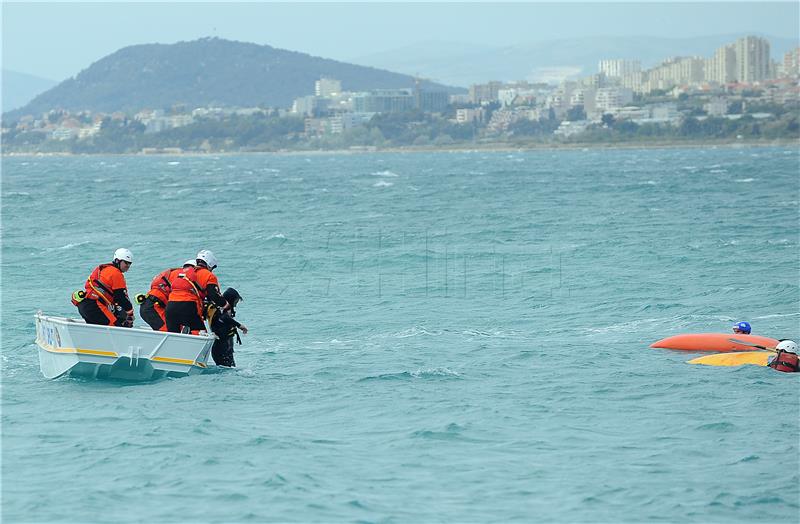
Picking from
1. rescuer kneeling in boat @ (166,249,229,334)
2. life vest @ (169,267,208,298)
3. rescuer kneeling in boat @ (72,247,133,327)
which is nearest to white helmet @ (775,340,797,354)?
rescuer kneeling in boat @ (166,249,229,334)

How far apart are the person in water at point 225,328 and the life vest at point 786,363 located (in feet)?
27.4

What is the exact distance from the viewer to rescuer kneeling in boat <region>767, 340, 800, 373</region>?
19797mm

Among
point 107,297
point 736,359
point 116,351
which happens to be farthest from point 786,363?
point 107,297

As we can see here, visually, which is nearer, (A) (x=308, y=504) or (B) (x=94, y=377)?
(A) (x=308, y=504)

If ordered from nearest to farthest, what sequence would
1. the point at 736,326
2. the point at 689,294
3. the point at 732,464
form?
the point at 732,464 < the point at 736,326 < the point at 689,294

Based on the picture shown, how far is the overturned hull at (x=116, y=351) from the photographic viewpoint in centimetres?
1830

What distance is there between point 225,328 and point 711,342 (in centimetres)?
836

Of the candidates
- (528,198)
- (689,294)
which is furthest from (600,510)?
(528,198)

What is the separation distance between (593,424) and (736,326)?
6.83 meters

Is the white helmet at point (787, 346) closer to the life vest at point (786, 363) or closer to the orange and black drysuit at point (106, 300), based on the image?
the life vest at point (786, 363)

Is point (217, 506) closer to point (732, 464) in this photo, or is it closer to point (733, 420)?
point (732, 464)

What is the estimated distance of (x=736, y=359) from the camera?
2064 cm

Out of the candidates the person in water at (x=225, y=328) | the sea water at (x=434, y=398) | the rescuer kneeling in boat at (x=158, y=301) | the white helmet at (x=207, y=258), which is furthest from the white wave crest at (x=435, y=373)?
the rescuer kneeling in boat at (x=158, y=301)

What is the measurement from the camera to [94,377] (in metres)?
18.8
